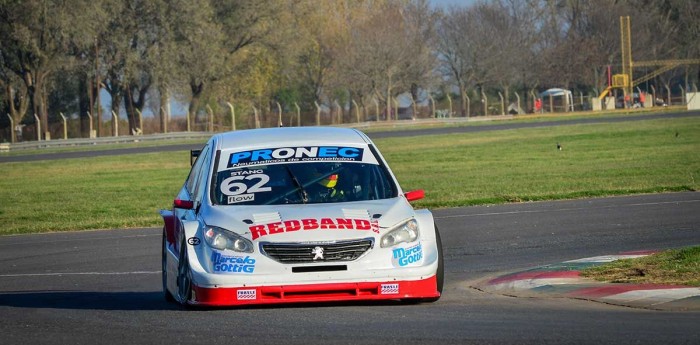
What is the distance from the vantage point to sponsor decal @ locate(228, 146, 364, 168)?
1073cm

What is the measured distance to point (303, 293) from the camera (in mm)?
9438

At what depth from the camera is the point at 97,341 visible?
848 cm

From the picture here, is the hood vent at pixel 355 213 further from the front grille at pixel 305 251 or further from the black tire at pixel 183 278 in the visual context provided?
the black tire at pixel 183 278

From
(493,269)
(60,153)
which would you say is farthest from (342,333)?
(60,153)

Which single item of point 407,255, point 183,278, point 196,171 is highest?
point 196,171

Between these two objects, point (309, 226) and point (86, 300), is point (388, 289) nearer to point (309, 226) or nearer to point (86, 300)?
point (309, 226)

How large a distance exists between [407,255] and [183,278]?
5.72 ft

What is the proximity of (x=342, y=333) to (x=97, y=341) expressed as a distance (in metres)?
1.62

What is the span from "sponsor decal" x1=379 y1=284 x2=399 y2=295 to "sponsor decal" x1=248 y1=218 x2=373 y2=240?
440mm

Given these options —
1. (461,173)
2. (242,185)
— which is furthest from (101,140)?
(242,185)

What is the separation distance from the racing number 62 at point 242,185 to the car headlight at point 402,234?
1265mm

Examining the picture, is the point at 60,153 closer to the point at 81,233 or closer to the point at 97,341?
the point at 81,233

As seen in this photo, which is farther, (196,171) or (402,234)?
(196,171)

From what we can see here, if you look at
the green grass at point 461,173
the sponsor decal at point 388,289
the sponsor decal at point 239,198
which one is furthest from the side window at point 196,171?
the green grass at point 461,173
